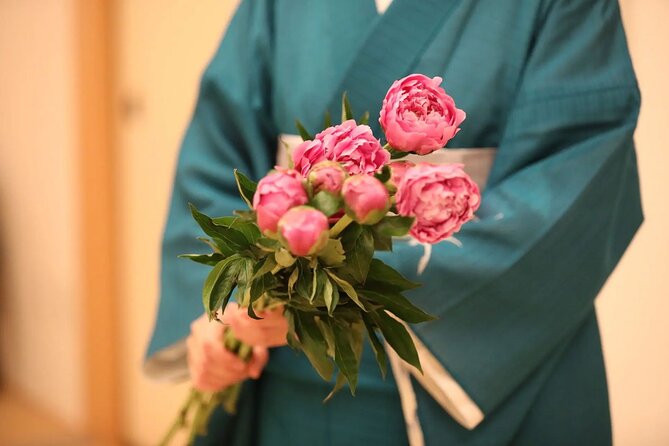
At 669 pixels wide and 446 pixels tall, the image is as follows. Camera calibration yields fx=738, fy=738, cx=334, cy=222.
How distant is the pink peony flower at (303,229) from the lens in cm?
44

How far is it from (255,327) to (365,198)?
318 mm

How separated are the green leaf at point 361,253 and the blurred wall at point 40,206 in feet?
3.99

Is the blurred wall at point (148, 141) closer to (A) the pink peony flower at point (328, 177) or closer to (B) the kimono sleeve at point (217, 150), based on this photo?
(B) the kimono sleeve at point (217, 150)

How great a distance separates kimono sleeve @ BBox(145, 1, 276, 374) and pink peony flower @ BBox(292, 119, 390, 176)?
1.37 feet

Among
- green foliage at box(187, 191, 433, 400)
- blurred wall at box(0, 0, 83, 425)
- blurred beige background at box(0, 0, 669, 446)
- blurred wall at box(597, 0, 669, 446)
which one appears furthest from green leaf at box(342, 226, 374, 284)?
blurred wall at box(0, 0, 83, 425)

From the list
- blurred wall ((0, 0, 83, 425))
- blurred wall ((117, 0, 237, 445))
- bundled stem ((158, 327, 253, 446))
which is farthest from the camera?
blurred wall ((0, 0, 83, 425))

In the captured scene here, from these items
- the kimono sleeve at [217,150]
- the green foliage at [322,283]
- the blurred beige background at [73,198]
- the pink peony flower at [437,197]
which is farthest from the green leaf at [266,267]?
the blurred beige background at [73,198]

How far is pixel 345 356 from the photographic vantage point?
22.0 inches

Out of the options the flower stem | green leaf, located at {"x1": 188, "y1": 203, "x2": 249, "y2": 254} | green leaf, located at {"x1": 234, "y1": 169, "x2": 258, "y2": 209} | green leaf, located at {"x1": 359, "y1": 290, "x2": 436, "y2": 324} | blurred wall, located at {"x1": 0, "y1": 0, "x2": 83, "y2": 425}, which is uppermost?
the flower stem

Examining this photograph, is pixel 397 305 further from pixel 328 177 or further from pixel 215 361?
pixel 215 361

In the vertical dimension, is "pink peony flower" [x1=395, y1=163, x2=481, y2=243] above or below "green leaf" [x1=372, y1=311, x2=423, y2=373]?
above

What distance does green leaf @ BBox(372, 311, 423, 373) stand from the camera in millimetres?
552

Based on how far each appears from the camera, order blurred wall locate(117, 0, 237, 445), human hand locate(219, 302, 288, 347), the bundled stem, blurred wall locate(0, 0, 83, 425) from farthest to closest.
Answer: blurred wall locate(0, 0, 83, 425)
blurred wall locate(117, 0, 237, 445)
the bundled stem
human hand locate(219, 302, 288, 347)

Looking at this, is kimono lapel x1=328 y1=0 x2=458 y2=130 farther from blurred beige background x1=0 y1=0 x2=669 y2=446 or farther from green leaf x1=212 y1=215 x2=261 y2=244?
blurred beige background x1=0 y1=0 x2=669 y2=446
